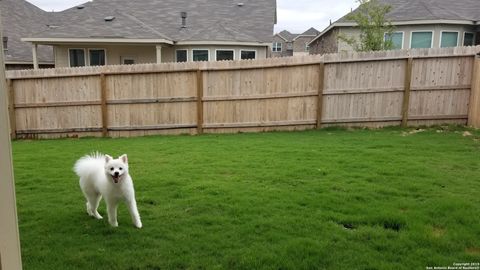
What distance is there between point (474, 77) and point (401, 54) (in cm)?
177

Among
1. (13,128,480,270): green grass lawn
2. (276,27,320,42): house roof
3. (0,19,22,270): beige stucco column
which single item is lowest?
(13,128,480,270): green grass lawn

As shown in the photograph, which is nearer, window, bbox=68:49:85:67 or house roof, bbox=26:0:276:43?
house roof, bbox=26:0:276:43

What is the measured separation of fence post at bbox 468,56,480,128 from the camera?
30.3ft

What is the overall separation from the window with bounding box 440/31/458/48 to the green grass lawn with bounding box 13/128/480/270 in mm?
11401

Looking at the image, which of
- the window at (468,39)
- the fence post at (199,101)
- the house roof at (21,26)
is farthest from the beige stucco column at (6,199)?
the house roof at (21,26)

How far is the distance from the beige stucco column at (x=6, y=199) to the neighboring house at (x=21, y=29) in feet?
63.7

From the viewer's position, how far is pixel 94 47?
57.6 feet

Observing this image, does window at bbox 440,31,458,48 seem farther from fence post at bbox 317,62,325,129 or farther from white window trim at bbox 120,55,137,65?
white window trim at bbox 120,55,137,65

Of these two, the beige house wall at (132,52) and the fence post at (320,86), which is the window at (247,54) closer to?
the beige house wall at (132,52)

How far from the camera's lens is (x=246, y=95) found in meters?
10.3

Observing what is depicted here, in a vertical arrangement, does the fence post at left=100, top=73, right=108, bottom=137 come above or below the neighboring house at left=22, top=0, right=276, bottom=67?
below

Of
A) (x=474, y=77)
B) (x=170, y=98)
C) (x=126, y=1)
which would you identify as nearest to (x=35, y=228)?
(x=170, y=98)

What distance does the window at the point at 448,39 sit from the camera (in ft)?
56.9

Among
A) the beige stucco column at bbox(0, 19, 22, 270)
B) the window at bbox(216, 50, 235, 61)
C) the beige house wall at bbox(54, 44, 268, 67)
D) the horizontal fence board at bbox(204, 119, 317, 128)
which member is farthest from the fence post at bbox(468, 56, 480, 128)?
the window at bbox(216, 50, 235, 61)
